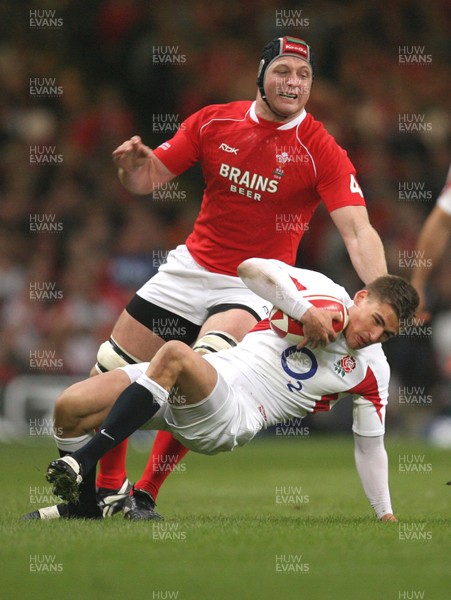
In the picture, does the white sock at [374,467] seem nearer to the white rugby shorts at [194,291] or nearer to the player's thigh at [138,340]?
the white rugby shorts at [194,291]

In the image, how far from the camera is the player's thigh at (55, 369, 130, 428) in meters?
6.17

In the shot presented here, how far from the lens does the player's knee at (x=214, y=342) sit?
671 cm

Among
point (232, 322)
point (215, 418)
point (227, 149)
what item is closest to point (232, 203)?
point (227, 149)

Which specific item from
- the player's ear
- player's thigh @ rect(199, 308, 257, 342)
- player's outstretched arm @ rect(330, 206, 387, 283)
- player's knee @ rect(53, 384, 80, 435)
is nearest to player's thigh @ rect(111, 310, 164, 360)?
player's thigh @ rect(199, 308, 257, 342)

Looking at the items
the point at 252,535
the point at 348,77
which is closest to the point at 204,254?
the point at 252,535

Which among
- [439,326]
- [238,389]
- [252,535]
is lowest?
[439,326]

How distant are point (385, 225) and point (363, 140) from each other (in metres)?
1.42

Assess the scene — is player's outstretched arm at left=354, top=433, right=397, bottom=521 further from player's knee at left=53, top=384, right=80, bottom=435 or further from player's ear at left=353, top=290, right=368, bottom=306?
player's knee at left=53, top=384, right=80, bottom=435

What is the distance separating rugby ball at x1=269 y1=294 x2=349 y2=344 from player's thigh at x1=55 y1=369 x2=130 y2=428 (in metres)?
0.84

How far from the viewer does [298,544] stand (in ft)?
18.2

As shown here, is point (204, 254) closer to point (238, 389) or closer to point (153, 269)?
point (238, 389)

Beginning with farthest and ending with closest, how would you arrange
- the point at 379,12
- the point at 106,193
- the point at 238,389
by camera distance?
the point at 379,12
the point at 106,193
the point at 238,389

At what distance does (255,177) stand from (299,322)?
148cm

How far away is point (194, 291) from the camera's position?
7.38 meters
